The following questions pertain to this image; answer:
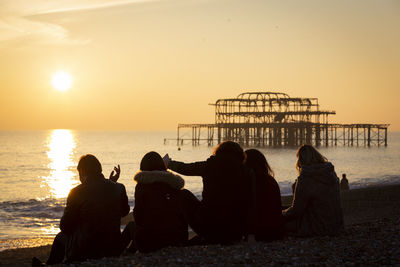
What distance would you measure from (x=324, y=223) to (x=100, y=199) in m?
2.68

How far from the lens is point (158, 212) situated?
5.90 meters

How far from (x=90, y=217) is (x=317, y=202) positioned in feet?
8.48

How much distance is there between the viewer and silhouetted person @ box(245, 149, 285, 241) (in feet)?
20.3

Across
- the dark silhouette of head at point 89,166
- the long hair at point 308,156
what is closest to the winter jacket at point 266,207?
the long hair at point 308,156

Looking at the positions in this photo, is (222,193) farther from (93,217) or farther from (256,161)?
(93,217)

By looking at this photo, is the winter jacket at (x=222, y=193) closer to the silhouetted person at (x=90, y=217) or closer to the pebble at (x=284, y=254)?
the pebble at (x=284, y=254)

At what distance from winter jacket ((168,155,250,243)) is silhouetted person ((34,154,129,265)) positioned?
0.85 m

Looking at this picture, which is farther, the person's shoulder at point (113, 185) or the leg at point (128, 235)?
the leg at point (128, 235)

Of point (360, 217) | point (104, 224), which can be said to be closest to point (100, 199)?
point (104, 224)

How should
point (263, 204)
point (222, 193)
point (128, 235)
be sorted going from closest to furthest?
point (222, 193) < point (128, 235) < point (263, 204)

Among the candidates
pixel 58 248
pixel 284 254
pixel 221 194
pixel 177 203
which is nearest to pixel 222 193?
pixel 221 194

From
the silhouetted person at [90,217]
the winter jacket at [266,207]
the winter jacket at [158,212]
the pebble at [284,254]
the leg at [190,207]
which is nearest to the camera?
the pebble at [284,254]

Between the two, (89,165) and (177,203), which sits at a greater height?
(89,165)

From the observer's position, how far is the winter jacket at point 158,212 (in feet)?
19.0
